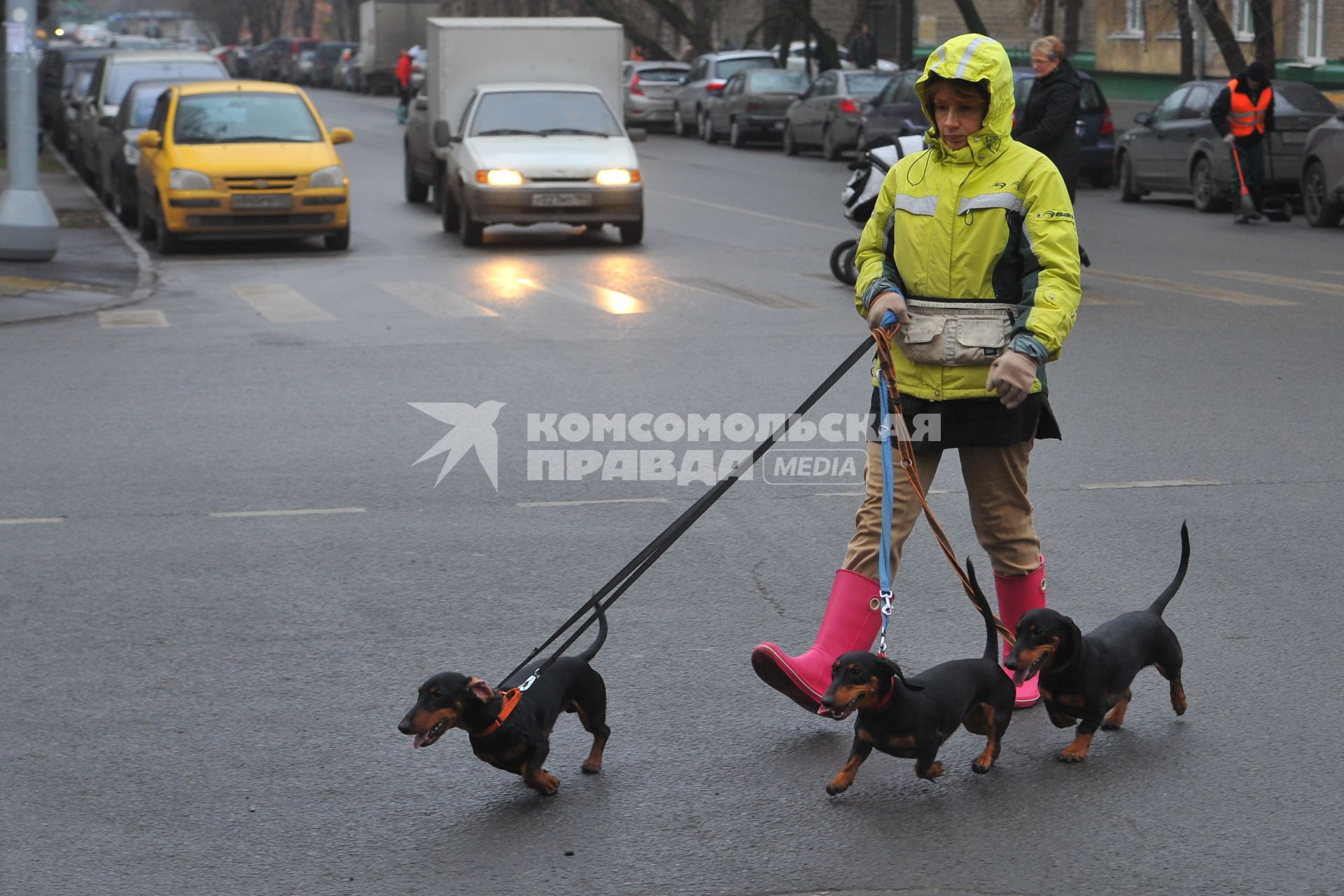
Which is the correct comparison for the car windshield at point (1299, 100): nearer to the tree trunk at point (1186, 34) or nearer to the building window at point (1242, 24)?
the tree trunk at point (1186, 34)

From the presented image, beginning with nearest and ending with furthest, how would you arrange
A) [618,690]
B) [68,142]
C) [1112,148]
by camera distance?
[618,690]
[1112,148]
[68,142]

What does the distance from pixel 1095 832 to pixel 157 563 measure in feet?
12.7

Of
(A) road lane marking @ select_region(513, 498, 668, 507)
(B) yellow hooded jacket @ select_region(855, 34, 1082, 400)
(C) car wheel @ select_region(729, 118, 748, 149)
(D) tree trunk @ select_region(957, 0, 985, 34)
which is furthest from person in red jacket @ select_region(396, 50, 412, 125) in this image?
(B) yellow hooded jacket @ select_region(855, 34, 1082, 400)

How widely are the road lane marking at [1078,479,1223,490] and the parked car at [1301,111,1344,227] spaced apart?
12.9m

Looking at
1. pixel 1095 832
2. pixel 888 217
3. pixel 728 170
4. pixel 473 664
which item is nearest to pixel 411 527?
pixel 473 664

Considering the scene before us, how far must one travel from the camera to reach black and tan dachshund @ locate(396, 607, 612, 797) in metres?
4.14

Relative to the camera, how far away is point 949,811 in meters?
4.36

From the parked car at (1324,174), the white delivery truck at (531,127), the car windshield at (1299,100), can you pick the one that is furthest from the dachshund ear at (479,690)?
the car windshield at (1299,100)

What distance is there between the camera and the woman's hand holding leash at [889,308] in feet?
15.3

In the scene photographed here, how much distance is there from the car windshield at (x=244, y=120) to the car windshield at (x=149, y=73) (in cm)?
625

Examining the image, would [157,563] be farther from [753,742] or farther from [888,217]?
[888,217]

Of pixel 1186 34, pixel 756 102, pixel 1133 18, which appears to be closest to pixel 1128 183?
pixel 1186 34

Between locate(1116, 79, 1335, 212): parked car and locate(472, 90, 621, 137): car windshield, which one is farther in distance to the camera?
locate(1116, 79, 1335, 212): parked car

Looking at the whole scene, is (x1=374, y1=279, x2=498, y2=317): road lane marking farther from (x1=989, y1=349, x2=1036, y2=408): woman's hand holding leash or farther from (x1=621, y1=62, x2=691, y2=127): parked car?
(x1=621, y1=62, x2=691, y2=127): parked car
